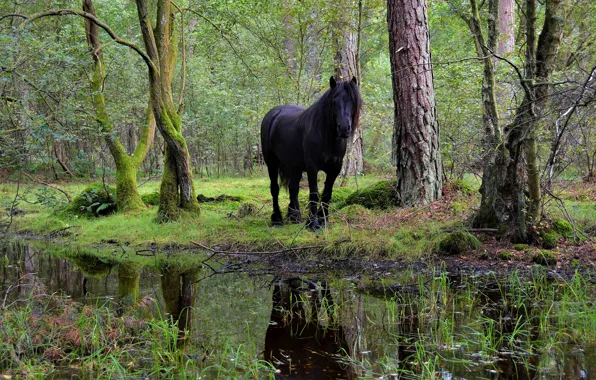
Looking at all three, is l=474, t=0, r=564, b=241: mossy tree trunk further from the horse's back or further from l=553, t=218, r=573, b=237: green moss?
the horse's back

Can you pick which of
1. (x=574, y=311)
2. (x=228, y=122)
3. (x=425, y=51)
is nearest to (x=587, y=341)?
(x=574, y=311)

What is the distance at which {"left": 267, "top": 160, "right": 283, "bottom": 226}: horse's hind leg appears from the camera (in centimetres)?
826

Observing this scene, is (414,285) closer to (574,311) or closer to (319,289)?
(319,289)

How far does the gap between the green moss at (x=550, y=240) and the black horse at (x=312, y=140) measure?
2.50 metres

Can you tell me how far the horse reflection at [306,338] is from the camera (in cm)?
289

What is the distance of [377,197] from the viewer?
7.90 metres

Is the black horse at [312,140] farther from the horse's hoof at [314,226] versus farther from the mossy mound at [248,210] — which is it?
the mossy mound at [248,210]

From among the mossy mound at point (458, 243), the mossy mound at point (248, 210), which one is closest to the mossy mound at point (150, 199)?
the mossy mound at point (248, 210)

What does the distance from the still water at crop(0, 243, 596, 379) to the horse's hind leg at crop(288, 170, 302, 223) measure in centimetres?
243

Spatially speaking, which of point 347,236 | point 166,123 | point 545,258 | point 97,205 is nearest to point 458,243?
point 545,258

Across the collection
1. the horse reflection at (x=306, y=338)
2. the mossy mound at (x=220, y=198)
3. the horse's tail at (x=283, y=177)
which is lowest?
the horse reflection at (x=306, y=338)

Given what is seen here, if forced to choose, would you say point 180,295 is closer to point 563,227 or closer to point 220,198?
point 563,227

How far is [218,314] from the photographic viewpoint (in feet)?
13.2

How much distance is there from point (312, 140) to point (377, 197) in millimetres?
1519
